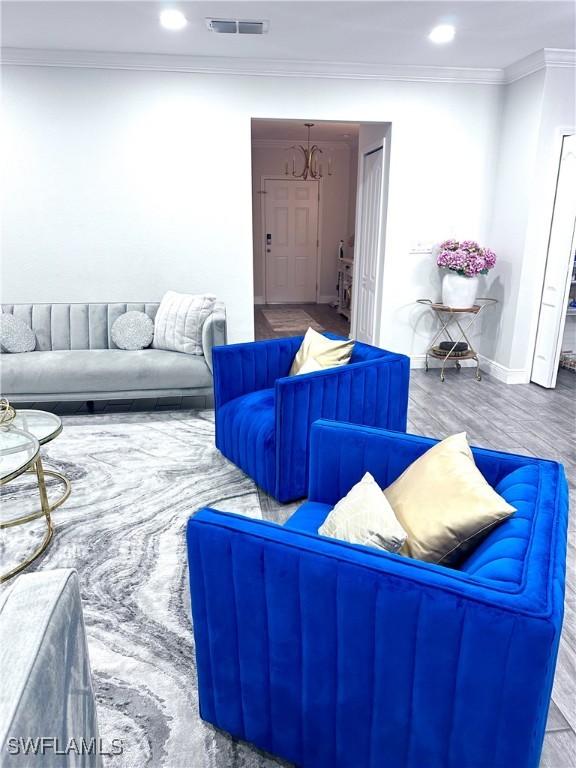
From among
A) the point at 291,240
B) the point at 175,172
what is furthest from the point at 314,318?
the point at 175,172

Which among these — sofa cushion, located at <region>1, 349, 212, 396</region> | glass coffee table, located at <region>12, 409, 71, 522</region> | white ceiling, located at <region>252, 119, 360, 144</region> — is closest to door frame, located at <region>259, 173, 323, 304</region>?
white ceiling, located at <region>252, 119, 360, 144</region>

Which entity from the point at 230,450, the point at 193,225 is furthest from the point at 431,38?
the point at 230,450

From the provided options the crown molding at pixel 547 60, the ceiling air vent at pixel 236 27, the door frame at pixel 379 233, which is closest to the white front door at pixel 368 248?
the door frame at pixel 379 233

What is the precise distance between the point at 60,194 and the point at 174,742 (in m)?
4.27

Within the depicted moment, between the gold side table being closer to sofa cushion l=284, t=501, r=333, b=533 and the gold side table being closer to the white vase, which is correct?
the white vase

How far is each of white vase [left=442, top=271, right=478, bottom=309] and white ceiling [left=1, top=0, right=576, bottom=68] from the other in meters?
1.72

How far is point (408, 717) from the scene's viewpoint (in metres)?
1.17

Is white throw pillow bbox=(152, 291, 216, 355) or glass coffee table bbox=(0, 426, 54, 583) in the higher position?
white throw pillow bbox=(152, 291, 216, 355)

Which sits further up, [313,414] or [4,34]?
[4,34]

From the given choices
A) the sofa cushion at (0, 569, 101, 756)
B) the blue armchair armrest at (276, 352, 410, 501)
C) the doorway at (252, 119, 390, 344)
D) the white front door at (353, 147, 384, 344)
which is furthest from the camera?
the doorway at (252, 119, 390, 344)

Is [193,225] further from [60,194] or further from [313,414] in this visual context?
[313,414]

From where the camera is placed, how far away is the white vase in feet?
15.4

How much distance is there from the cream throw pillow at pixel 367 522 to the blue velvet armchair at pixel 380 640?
7.1 inches

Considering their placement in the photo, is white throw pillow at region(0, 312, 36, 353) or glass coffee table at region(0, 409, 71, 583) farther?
white throw pillow at region(0, 312, 36, 353)
